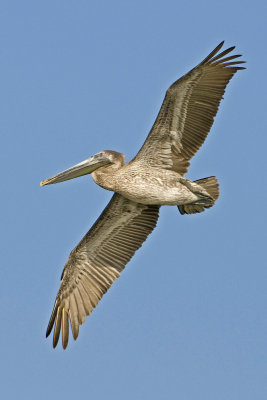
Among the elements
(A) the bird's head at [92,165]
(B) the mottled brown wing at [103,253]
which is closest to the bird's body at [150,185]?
(A) the bird's head at [92,165]

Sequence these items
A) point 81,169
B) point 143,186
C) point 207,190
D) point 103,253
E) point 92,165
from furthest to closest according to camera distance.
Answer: point 103,253
point 81,169
point 92,165
point 207,190
point 143,186

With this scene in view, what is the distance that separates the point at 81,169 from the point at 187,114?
2.09m

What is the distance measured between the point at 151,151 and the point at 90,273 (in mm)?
2512

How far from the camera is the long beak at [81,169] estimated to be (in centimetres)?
1455

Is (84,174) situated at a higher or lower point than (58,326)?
higher

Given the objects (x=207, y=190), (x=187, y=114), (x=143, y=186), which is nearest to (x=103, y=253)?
(x=143, y=186)

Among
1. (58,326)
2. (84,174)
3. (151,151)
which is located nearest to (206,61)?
(151,151)

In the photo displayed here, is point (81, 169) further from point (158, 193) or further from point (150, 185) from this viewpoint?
point (158, 193)

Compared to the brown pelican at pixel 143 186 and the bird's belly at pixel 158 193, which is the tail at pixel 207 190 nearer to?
the brown pelican at pixel 143 186

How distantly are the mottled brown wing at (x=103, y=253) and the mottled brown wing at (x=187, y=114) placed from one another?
118cm

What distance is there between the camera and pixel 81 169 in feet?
48.7

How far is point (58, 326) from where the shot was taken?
48.2 ft

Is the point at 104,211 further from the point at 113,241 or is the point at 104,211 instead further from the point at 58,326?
the point at 58,326

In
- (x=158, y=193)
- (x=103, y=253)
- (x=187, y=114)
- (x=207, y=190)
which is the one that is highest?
(x=187, y=114)
